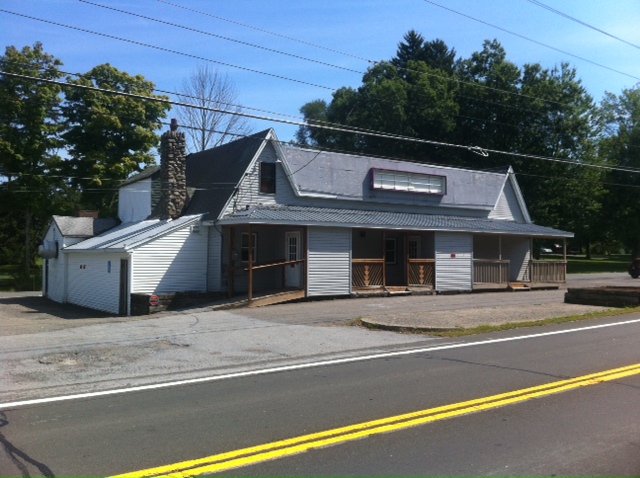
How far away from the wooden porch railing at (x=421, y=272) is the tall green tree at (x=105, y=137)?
21.3m

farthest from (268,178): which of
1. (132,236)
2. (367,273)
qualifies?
(132,236)

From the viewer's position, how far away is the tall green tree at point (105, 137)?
38844 mm

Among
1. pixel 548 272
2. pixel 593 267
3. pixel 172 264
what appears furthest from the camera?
pixel 593 267

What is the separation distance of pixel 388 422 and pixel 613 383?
151 inches

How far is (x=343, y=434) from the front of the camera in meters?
6.52

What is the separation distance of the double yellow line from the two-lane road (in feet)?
0.09

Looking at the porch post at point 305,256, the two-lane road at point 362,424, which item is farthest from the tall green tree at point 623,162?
the two-lane road at point 362,424

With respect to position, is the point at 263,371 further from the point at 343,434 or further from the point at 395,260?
the point at 395,260

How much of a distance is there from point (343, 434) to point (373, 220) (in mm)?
18806

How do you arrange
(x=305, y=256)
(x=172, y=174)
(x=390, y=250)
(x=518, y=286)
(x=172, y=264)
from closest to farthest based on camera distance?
(x=172, y=264) < (x=305, y=256) < (x=172, y=174) < (x=390, y=250) < (x=518, y=286)

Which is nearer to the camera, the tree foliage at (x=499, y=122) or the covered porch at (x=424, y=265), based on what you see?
the covered porch at (x=424, y=265)

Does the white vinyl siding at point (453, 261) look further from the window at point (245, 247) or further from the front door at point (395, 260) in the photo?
the window at point (245, 247)

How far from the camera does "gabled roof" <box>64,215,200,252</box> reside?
2203 cm

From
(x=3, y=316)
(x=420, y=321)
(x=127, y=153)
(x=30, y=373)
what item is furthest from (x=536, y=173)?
(x=30, y=373)
